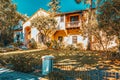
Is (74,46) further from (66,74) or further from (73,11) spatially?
(66,74)

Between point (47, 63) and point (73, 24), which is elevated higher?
point (73, 24)

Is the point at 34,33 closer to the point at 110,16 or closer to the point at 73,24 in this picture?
the point at 73,24

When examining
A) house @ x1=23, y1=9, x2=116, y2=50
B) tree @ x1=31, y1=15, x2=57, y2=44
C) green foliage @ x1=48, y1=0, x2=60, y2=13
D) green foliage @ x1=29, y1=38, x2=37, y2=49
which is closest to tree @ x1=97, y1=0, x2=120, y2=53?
house @ x1=23, y1=9, x2=116, y2=50

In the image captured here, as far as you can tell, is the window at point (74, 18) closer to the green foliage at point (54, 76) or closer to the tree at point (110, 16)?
the tree at point (110, 16)

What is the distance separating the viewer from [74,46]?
84.8 ft

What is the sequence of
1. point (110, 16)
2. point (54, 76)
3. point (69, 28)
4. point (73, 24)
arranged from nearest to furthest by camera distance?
1. point (54, 76)
2. point (110, 16)
3. point (73, 24)
4. point (69, 28)

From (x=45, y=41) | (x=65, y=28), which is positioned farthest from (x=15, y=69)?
(x=45, y=41)

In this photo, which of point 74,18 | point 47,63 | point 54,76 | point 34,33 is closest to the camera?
point 54,76

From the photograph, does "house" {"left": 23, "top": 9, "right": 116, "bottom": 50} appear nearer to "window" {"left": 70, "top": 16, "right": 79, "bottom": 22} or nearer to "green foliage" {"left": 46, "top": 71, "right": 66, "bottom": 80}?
"window" {"left": 70, "top": 16, "right": 79, "bottom": 22}

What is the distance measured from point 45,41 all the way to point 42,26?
16.7ft

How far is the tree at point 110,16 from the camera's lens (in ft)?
36.8

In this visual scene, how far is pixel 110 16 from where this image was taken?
11742mm

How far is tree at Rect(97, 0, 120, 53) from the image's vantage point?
1123 centimetres

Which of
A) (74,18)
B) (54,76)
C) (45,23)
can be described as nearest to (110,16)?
(54,76)
